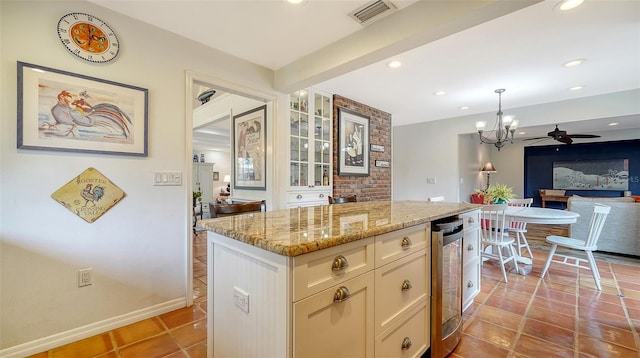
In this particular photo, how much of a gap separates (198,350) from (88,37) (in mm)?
2224

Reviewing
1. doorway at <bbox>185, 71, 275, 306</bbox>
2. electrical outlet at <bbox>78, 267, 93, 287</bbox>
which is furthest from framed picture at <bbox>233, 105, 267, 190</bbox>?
electrical outlet at <bbox>78, 267, 93, 287</bbox>

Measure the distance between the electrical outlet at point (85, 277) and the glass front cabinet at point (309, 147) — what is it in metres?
1.88

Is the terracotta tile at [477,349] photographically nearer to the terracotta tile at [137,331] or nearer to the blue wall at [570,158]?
the terracotta tile at [137,331]

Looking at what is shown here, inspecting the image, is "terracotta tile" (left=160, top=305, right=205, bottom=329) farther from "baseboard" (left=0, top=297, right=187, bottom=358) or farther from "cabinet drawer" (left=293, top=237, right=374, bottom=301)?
"cabinet drawer" (left=293, top=237, right=374, bottom=301)

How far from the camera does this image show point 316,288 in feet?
3.10

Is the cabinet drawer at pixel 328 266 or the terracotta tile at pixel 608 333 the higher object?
the cabinet drawer at pixel 328 266

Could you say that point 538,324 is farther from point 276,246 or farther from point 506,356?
point 276,246

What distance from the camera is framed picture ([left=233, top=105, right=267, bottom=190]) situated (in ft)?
11.0

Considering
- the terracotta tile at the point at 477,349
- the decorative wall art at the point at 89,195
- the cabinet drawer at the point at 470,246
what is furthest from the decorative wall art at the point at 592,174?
the decorative wall art at the point at 89,195

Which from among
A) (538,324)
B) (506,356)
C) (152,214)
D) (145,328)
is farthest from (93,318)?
(538,324)

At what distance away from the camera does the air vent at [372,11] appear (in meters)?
1.84

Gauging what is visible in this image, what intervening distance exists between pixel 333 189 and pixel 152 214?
228cm

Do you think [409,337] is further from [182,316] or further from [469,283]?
[182,316]

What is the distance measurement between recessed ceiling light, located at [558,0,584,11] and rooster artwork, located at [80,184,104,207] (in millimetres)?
3510
